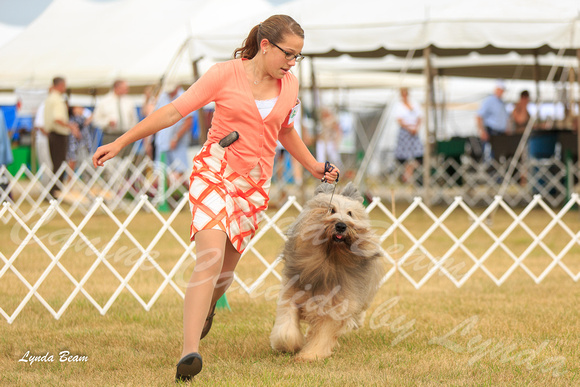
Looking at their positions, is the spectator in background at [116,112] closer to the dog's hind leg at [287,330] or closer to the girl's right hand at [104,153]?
the dog's hind leg at [287,330]

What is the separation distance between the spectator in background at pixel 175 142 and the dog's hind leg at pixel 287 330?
7216 mm

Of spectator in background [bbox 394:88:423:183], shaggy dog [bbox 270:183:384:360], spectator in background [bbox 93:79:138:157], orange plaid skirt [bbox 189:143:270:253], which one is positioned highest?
orange plaid skirt [bbox 189:143:270:253]

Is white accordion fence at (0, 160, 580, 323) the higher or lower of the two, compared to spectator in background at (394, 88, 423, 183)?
higher

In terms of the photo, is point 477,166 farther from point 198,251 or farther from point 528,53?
point 198,251

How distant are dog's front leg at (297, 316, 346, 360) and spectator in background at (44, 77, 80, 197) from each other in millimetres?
7890

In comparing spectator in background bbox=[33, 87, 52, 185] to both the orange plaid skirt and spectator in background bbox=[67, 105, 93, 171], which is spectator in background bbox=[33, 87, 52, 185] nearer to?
spectator in background bbox=[67, 105, 93, 171]

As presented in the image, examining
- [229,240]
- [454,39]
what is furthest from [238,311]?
[454,39]

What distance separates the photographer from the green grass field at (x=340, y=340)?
3035mm

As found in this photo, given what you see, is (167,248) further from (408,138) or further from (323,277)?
(408,138)

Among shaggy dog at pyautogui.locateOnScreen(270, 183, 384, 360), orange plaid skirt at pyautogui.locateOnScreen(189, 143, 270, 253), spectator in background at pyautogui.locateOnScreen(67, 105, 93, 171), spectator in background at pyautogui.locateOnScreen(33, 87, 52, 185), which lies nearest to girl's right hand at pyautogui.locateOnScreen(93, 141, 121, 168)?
orange plaid skirt at pyautogui.locateOnScreen(189, 143, 270, 253)

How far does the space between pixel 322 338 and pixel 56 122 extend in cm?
806

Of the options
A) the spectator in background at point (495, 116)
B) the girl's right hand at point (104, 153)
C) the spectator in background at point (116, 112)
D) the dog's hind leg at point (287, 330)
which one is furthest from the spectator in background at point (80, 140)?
the girl's right hand at point (104, 153)

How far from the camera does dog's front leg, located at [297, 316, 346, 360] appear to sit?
3.36m

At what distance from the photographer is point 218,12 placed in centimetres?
1549
